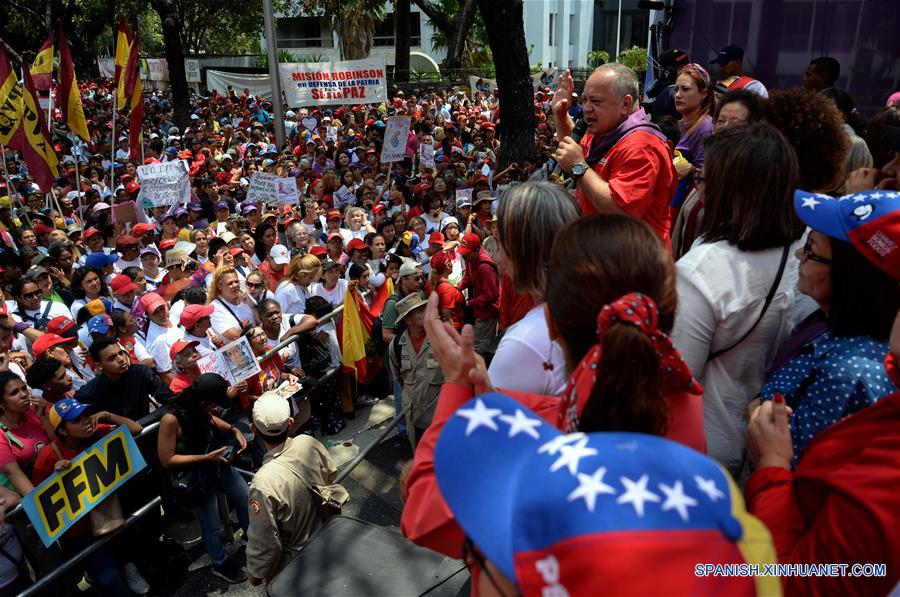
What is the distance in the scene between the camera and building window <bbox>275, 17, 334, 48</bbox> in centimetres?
4978

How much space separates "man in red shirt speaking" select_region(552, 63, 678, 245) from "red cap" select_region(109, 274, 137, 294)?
4.94m

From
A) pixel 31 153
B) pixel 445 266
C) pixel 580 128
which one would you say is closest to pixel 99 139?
pixel 31 153

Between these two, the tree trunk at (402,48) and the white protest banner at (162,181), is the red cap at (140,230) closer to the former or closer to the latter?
the white protest banner at (162,181)

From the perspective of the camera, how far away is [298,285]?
6441 mm

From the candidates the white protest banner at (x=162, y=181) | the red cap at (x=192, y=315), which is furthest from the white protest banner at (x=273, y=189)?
the red cap at (x=192, y=315)

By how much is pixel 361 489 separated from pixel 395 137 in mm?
7141

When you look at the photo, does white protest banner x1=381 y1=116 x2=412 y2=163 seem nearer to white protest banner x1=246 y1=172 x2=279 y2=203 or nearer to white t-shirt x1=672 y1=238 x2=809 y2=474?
white protest banner x1=246 y1=172 x2=279 y2=203

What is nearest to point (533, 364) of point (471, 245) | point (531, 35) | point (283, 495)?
point (283, 495)

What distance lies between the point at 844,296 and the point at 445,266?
3709mm

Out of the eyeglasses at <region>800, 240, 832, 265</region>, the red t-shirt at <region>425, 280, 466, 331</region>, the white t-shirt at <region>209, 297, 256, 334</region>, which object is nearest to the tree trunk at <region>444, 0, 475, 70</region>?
the white t-shirt at <region>209, 297, 256, 334</region>

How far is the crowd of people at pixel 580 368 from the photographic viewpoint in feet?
2.95

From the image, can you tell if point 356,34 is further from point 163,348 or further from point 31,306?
point 163,348

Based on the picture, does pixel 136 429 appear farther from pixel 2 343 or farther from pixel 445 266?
pixel 445 266

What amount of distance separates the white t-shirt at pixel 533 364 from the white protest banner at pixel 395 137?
9.25 meters
